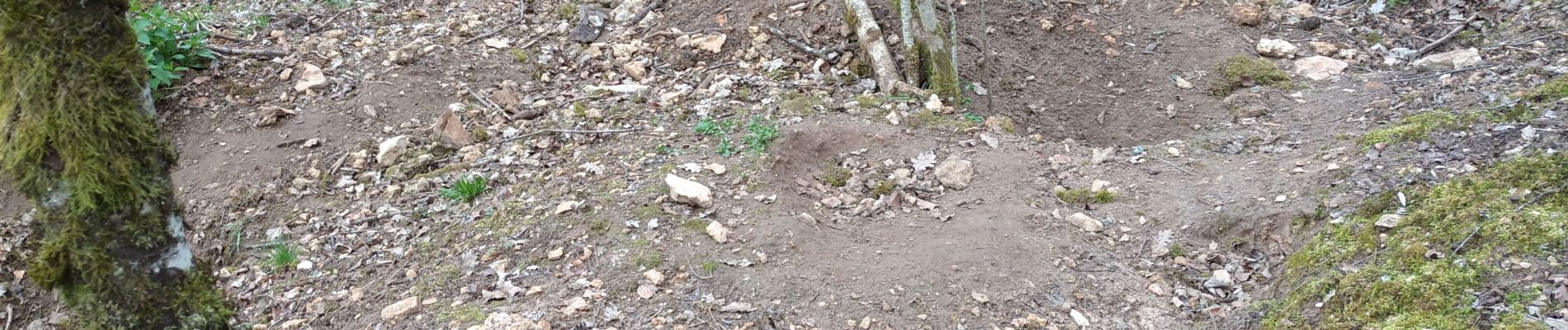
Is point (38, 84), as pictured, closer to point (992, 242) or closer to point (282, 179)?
point (282, 179)

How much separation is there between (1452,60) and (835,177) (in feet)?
12.1

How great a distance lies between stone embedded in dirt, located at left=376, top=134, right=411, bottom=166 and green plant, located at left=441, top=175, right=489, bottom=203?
1.86 ft

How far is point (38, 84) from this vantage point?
2359 mm

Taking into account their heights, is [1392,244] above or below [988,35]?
above

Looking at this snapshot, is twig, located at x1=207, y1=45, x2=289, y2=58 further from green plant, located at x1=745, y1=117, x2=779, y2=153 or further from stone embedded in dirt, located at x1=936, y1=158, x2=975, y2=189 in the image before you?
stone embedded in dirt, located at x1=936, y1=158, x2=975, y2=189

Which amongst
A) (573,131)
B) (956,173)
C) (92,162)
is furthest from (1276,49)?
Answer: (92,162)

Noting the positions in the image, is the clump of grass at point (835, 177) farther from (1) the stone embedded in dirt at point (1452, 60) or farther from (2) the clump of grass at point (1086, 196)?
(1) the stone embedded in dirt at point (1452, 60)

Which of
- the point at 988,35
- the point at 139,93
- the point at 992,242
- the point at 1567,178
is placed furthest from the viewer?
the point at 988,35

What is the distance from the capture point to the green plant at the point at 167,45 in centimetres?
545

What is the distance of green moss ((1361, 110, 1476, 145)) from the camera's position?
4.21 meters

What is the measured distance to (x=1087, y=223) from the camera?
161 inches

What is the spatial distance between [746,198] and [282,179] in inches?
98.8

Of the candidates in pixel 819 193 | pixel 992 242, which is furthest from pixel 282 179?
pixel 992 242

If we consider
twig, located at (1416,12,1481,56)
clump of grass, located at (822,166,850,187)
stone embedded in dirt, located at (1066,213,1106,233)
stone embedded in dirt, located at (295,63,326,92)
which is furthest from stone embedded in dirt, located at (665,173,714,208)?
twig, located at (1416,12,1481,56)
